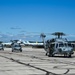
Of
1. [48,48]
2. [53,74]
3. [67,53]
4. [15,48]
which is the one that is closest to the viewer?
[53,74]

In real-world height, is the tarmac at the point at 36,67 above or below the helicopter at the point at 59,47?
below

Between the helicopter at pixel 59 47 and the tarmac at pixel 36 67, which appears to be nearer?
the tarmac at pixel 36 67

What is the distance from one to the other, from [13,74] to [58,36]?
25.1 metres

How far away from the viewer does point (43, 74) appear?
48.6 ft

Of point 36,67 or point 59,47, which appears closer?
point 36,67

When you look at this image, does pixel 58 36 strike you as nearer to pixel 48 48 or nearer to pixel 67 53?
pixel 48 48

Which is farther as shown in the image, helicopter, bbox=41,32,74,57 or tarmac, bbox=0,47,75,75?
helicopter, bbox=41,32,74,57

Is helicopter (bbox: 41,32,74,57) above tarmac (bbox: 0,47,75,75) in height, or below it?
above

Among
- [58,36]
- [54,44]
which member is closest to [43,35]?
[58,36]

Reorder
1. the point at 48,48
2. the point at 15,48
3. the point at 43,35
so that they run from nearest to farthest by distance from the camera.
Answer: the point at 48,48, the point at 43,35, the point at 15,48

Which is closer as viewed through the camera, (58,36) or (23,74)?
(23,74)

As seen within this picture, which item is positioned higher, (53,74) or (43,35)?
(43,35)

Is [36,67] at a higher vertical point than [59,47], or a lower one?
lower

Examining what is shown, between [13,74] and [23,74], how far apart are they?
529mm
